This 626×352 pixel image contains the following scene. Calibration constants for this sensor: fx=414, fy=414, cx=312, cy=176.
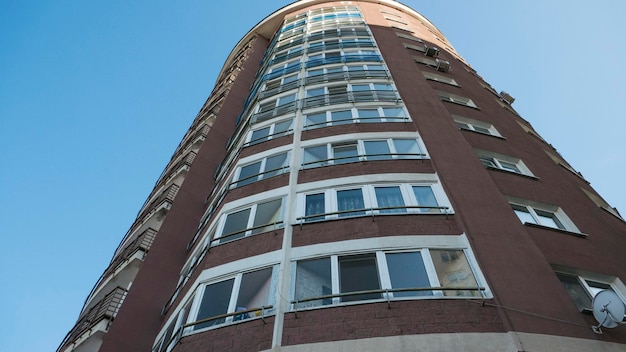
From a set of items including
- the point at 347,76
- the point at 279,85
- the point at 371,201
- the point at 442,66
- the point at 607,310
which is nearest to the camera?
the point at 607,310

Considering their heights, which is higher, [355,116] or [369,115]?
[369,115]

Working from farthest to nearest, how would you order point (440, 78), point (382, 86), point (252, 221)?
point (440, 78), point (382, 86), point (252, 221)

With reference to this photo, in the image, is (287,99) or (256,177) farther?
(287,99)

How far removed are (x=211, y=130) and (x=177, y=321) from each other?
48.3ft

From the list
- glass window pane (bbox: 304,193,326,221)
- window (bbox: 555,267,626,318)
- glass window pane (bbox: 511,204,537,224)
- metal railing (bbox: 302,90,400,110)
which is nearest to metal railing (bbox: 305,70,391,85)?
metal railing (bbox: 302,90,400,110)

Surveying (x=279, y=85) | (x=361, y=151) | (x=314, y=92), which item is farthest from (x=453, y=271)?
(x=279, y=85)

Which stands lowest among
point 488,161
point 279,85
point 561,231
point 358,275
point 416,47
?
point 358,275

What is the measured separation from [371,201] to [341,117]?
565 centimetres

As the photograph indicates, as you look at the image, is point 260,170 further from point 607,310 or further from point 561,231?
point 607,310

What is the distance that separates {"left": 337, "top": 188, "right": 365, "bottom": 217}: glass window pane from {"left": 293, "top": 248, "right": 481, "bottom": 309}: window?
75.6 inches

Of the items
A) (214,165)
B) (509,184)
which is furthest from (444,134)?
(214,165)

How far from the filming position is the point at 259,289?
10234mm

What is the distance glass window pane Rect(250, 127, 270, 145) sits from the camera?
668 inches

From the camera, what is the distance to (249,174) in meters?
15.4
